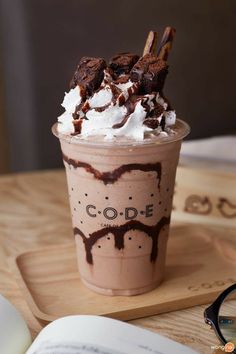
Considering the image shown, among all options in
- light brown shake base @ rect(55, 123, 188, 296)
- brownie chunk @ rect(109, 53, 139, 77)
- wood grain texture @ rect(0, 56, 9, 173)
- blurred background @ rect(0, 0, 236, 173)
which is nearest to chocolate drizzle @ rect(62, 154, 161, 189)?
light brown shake base @ rect(55, 123, 188, 296)

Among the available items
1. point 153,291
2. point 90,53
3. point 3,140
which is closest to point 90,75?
point 153,291

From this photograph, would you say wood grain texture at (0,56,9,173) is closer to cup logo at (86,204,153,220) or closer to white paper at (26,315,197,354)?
cup logo at (86,204,153,220)

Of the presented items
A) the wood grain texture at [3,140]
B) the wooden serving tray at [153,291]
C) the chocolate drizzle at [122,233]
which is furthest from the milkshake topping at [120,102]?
the wood grain texture at [3,140]

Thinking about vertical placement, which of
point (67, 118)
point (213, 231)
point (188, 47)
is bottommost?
point (213, 231)

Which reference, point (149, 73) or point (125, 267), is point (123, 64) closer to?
point (149, 73)

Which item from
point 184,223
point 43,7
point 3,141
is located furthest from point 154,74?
point 3,141

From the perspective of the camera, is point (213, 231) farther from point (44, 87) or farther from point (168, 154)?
point (44, 87)
